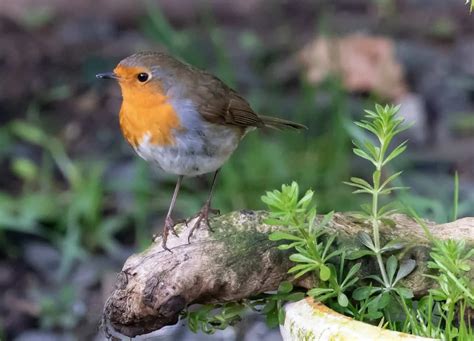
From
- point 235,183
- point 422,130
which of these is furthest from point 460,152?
point 235,183

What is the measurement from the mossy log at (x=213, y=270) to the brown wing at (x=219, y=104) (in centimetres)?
82

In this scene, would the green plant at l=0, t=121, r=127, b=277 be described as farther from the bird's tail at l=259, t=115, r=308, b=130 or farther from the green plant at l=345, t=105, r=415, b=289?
the green plant at l=345, t=105, r=415, b=289

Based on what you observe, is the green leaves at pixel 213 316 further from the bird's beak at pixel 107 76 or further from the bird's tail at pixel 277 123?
the bird's tail at pixel 277 123

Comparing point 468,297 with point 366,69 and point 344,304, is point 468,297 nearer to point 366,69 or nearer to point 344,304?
point 344,304

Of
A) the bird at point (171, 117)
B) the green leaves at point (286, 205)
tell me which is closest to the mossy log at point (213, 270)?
the green leaves at point (286, 205)

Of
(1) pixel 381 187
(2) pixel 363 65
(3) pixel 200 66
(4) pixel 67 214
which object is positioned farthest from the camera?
(2) pixel 363 65

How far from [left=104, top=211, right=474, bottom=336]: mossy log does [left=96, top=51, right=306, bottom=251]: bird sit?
0.64 metres

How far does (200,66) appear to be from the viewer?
475 cm

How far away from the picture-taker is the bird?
278cm

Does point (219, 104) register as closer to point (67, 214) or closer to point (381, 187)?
point (381, 187)

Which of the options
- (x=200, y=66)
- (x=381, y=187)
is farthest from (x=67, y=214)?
(x=381, y=187)

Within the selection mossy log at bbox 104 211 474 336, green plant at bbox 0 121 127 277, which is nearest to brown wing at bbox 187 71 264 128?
mossy log at bbox 104 211 474 336

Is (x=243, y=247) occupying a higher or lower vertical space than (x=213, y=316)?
higher

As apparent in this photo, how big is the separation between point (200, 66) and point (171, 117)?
1.96 metres
